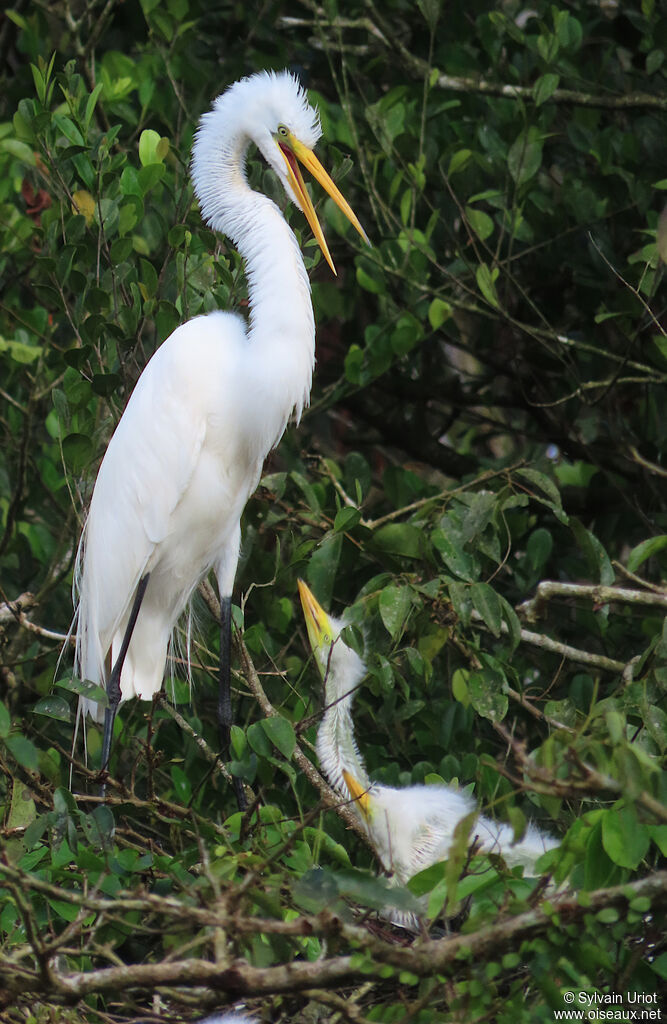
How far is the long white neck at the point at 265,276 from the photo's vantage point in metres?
2.62

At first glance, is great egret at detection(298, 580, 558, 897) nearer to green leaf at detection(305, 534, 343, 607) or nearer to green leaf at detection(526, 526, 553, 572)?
green leaf at detection(305, 534, 343, 607)

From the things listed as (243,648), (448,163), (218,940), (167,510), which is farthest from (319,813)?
(448,163)

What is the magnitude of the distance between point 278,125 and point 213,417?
639 mm

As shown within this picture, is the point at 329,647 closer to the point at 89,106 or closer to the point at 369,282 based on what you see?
the point at 369,282

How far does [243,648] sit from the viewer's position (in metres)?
2.59

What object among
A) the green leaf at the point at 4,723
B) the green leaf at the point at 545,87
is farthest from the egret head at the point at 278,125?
the green leaf at the point at 4,723

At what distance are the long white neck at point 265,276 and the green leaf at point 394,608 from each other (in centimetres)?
62

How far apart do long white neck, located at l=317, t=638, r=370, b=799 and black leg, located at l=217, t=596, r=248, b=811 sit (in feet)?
0.62

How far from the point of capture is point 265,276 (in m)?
2.62

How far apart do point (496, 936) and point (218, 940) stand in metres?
0.32

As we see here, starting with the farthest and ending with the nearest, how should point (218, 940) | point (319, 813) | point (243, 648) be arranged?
point (243, 648) → point (319, 813) → point (218, 940)

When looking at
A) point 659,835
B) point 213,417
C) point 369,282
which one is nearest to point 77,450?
point 213,417

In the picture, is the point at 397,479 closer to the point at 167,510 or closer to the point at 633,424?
the point at 167,510

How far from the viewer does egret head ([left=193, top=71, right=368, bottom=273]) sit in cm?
270
